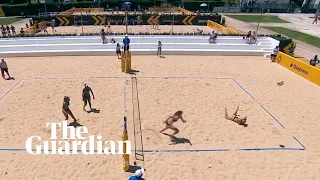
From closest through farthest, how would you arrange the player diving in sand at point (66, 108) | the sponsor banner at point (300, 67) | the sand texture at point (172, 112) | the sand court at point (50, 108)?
the sand texture at point (172, 112)
the sand court at point (50, 108)
the player diving in sand at point (66, 108)
the sponsor banner at point (300, 67)

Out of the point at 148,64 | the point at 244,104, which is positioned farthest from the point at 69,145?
the point at 148,64

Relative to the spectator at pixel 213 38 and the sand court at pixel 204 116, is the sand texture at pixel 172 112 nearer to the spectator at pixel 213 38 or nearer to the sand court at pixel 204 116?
the sand court at pixel 204 116

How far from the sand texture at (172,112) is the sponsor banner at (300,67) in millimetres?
517

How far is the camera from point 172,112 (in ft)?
36.1

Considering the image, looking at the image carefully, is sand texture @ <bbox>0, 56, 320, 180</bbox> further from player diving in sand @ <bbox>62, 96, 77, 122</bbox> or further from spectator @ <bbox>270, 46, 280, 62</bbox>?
spectator @ <bbox>270, 46, 280, 62</bbox>

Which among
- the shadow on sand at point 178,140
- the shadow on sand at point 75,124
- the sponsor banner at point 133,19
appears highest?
the sponsor banner at point 133,19

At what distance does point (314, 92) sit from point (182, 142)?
9.49 m

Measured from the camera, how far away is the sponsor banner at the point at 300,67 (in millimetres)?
15338

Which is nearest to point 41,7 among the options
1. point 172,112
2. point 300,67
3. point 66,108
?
point 66,108

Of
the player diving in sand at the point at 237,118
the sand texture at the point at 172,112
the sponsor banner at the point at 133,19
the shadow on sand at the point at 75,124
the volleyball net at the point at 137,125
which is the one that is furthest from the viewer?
the sponsor banner at the point at 133,19

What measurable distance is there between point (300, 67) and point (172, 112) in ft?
34.9

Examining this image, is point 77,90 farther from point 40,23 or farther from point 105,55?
point 40,23

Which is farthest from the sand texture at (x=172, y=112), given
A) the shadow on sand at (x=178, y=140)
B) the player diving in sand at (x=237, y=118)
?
the player diving in sand at (x=237, y=118)

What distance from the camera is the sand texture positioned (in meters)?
7.64
